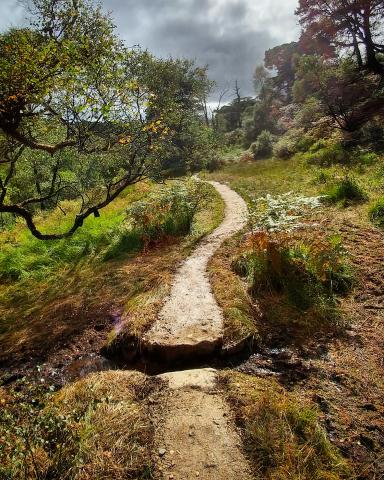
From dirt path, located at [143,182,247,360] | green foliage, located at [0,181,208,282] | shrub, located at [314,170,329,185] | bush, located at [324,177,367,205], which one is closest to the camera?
dirt path, located at [143,182,247,360]

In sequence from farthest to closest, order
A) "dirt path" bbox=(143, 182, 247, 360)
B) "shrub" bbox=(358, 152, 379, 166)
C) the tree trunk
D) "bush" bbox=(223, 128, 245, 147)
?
"bush" bbox=(223, 128, 245, 147), the tree trunk, "shrub" bbox=(358, 152, 379, 166), "dirt path" bbox=(143, 182, 247, 360)

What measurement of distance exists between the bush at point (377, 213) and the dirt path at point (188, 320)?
14.3 ft

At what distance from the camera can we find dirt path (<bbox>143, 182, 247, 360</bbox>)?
16.3ft

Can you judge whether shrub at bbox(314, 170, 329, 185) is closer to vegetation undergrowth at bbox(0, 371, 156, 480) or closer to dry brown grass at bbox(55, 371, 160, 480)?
dry brown grass at bbox(55, 371, 160, 480)

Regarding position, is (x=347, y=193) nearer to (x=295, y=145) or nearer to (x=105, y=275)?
(x=105, y=275)

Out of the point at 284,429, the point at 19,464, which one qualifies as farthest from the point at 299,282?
the point at 19,464

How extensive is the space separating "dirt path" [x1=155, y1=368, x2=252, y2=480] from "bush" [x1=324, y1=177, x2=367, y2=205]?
8327mm

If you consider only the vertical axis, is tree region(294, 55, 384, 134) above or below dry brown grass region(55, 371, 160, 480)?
above

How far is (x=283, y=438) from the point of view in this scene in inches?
129

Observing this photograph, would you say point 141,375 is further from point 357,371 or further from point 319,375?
point 357,371

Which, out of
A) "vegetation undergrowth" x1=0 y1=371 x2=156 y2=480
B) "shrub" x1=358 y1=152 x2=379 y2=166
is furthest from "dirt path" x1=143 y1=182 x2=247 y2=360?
"shrub" x1=358 y1=152 x2=379 y2=166

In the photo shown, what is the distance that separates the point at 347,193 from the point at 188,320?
25.5 ft

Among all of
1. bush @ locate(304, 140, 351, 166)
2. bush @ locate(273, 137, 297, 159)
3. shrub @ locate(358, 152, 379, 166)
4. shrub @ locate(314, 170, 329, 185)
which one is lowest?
shrub @ locate(314, 170, 329, 185)

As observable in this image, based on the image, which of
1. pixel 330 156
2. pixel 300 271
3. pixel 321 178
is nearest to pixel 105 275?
pixel 300 271
